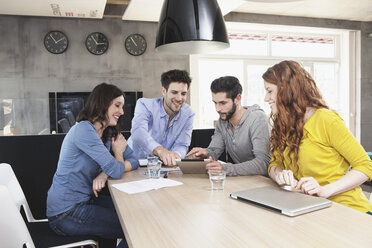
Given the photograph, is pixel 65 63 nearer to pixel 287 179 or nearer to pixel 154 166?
pixel 154 166

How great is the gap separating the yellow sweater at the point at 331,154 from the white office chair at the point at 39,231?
1.20 meters

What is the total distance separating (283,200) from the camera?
1.28 meters

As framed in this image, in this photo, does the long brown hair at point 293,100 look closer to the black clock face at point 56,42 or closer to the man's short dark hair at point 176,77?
the man's short dark hair at point 176,77

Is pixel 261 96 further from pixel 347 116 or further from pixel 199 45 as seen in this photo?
pixel 199 45

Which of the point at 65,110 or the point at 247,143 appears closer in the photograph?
the point at 247,143

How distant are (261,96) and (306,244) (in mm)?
6205

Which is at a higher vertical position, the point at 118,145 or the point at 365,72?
the point at 365,72

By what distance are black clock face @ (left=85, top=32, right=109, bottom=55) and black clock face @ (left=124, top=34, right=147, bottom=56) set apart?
1.16 feet

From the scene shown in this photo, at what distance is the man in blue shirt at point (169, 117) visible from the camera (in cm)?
270

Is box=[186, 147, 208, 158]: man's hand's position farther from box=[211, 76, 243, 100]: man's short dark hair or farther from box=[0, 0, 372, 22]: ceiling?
box=[0, 0, 372, 22]: ceiling

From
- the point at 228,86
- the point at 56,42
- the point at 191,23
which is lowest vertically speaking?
the point at 228,86

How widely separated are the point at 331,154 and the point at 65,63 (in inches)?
186

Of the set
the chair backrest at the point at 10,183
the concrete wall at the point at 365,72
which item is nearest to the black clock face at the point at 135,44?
the concrete wall at the point at 365,72

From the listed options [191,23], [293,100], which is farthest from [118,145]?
[293,100]
